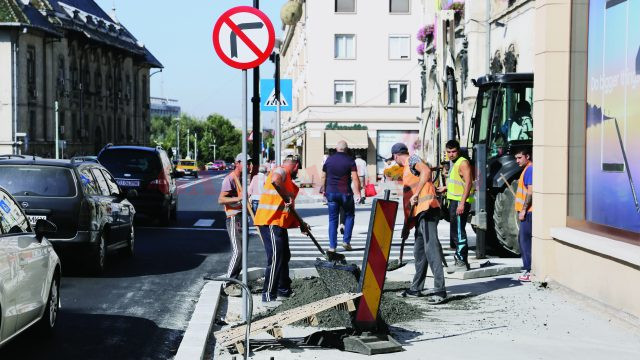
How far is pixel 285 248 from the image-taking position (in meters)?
11.0

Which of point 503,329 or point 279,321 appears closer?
point 279,321

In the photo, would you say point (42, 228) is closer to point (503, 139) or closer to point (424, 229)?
point (424, 229)

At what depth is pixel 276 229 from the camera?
35.9 feet

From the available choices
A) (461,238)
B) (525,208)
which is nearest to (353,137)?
(461,238)

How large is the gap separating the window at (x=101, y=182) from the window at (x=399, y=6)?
53.6 meters

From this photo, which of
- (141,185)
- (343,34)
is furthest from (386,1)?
(141,185)

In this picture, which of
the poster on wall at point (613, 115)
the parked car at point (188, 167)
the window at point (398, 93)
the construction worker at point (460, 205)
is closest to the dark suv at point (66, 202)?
the construction worker at point (460, 205)

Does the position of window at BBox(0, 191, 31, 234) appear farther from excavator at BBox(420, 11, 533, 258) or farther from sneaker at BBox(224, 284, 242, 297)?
excavator at BBox(420, 11, 533, 258)

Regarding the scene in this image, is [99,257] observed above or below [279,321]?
below

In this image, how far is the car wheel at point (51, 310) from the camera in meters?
8.80

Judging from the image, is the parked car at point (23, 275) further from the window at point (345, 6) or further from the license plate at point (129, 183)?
the window at point (345, 6)

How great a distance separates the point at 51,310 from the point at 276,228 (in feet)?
9.29

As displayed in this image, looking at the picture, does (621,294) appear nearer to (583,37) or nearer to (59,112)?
(583,37)

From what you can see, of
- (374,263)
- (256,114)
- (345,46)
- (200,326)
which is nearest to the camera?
(374,263)
